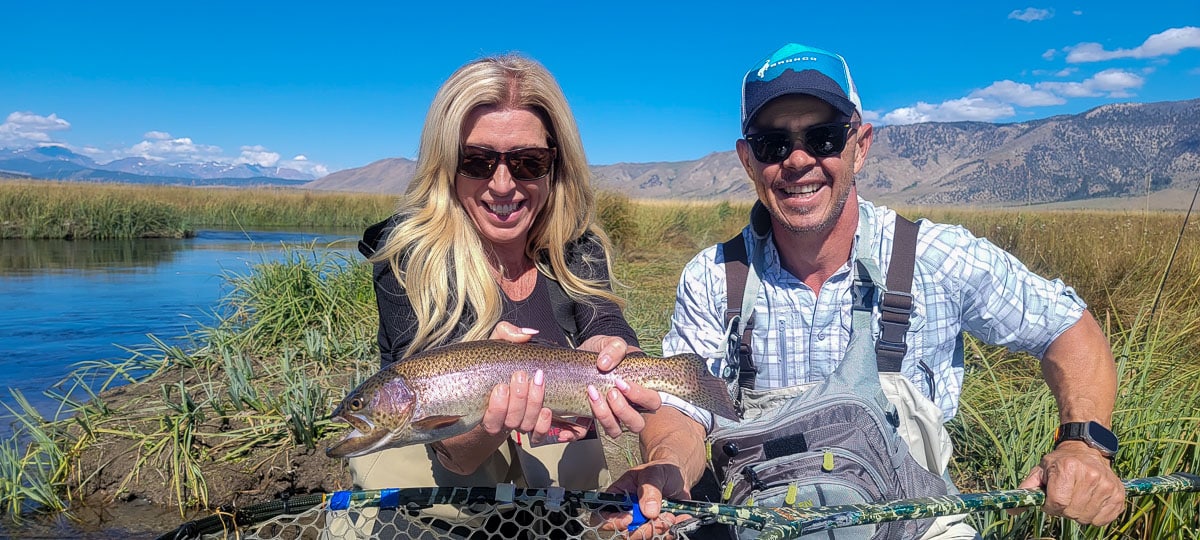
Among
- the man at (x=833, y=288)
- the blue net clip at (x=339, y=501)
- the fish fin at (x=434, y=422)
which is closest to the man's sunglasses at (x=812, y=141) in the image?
the man at (x=833, y=288)

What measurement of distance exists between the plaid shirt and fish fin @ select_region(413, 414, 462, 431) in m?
0.91

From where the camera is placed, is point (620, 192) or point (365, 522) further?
point (620, 192)

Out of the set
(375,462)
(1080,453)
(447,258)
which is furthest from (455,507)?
(1080,453)

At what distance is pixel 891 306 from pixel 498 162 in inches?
60.4

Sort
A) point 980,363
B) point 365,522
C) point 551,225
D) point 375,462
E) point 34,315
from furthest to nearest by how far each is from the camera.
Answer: point 34,315
point 980,363
point 551,225
point 375,462
point 365,522

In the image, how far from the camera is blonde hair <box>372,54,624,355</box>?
2881mm

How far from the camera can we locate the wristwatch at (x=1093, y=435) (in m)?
2.33

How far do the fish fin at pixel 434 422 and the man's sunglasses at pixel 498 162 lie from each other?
1.07 meters

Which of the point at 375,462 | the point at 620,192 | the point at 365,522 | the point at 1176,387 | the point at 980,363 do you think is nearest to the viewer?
the point at 365,522

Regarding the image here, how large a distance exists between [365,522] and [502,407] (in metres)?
0.72

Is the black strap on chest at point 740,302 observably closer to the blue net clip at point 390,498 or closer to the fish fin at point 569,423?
the fish fin at point 569,423

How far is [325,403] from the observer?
5496mm

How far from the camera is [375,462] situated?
2.92 metres

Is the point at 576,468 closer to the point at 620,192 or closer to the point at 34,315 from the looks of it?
the point at 34,315
